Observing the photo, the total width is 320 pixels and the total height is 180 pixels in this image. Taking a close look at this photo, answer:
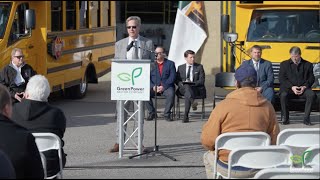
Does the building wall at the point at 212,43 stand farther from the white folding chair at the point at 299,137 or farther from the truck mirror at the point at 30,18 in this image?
the white folding chair at the point at 299,137

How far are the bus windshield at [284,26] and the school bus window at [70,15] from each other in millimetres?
4024

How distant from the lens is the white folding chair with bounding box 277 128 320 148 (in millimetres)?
6973

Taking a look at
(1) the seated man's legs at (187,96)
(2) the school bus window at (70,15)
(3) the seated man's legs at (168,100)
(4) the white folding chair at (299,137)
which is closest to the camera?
(4) the white folding chair at (299,137)

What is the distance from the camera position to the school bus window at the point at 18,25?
Result: 13.9 metres

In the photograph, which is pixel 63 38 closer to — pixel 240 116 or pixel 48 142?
pixel 48 142

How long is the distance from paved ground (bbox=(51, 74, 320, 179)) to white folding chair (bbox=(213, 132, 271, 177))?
78cm

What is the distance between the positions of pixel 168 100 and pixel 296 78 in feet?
7.88

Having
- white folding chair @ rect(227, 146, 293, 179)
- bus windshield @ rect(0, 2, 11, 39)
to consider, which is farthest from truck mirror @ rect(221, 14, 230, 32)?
white folding chair @ rect(227, 146, 293, 179)

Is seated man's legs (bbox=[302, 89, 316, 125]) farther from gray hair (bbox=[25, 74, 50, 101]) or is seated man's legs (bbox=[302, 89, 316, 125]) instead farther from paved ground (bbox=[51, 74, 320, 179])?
gray hair (bbox=[25, 74, 50, 101])

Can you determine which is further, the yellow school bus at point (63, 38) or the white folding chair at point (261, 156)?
the yellow school bus at point (63, 38)

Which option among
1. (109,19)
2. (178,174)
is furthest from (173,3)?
(178,174)

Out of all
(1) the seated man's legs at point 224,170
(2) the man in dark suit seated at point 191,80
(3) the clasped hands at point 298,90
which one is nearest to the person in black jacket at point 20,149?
(1) the seated man's legs at point 224,170

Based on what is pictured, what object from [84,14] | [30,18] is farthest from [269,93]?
[84,14]

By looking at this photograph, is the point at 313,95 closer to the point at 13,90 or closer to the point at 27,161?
the point at 13,90
